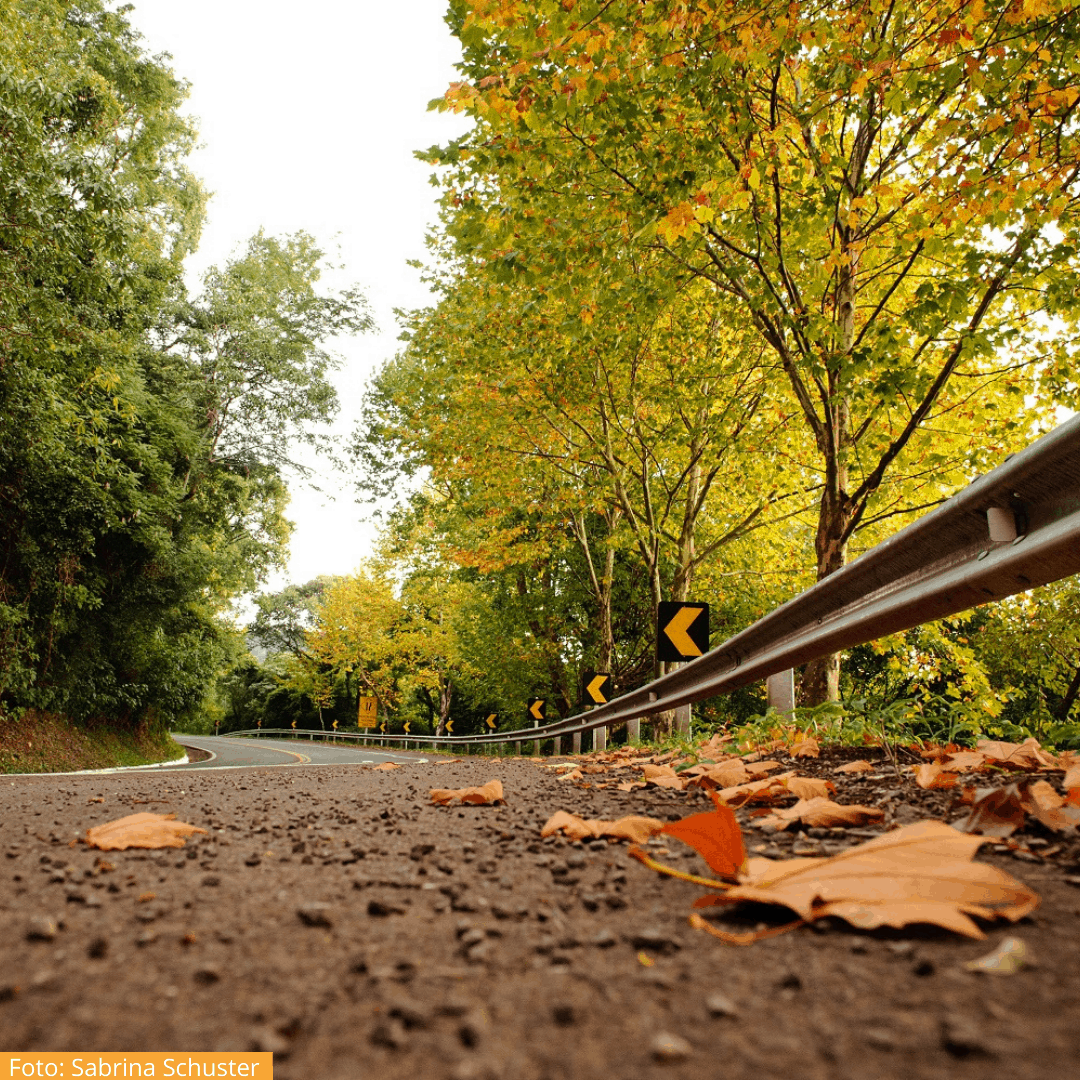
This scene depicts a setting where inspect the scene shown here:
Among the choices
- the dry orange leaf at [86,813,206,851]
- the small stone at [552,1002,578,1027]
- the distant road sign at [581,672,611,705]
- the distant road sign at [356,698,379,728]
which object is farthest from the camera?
the distant road sign at [356,698,379,728]

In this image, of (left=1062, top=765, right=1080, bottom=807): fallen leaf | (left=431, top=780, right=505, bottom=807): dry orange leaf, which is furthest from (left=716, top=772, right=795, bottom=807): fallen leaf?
(left=431, top=780, right=505, bottom=807): dry orange leaf

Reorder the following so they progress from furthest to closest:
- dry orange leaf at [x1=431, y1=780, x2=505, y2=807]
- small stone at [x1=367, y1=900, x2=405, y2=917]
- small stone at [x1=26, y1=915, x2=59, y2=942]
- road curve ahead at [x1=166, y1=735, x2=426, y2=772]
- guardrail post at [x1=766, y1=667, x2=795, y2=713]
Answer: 1. road curve ahead at [x1=166, y1=735, x2=426, y2=772]
2. guardrail post at [x1=766, y1=667, x2=795, y2=713]
3. dry orange leaf at [x1=431, y1=780, x2=505, y2=807]
4. small stone at [x1=367, y1=900, x2=405, y2=917]
5. small stone at [x1=26, y1=915, x2=59, y2=942]

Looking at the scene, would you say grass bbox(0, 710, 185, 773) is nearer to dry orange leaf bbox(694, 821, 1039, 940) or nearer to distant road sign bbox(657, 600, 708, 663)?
distant road sign bbox(657, 600, 708, 663)

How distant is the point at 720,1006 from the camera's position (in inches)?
37.5

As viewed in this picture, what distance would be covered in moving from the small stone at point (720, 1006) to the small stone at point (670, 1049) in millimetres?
85

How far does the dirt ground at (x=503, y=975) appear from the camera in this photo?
2.77 ft

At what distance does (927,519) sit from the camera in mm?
2752

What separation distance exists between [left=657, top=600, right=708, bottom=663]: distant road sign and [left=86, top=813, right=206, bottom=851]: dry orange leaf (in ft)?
20.4

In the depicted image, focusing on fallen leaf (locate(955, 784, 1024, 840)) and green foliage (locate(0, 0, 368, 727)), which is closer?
fallen leaf (locate(955, 784, 1024, 840))

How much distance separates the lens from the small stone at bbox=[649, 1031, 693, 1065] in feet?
2.75

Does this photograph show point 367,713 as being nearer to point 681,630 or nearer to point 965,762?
point 681,630

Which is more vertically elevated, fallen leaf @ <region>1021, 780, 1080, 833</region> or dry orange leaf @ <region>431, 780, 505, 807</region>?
fallen leaf @ <region>1021, 780, 1080, 833</region>

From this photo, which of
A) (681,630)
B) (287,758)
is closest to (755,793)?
(681,630)

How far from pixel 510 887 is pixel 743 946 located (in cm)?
60
